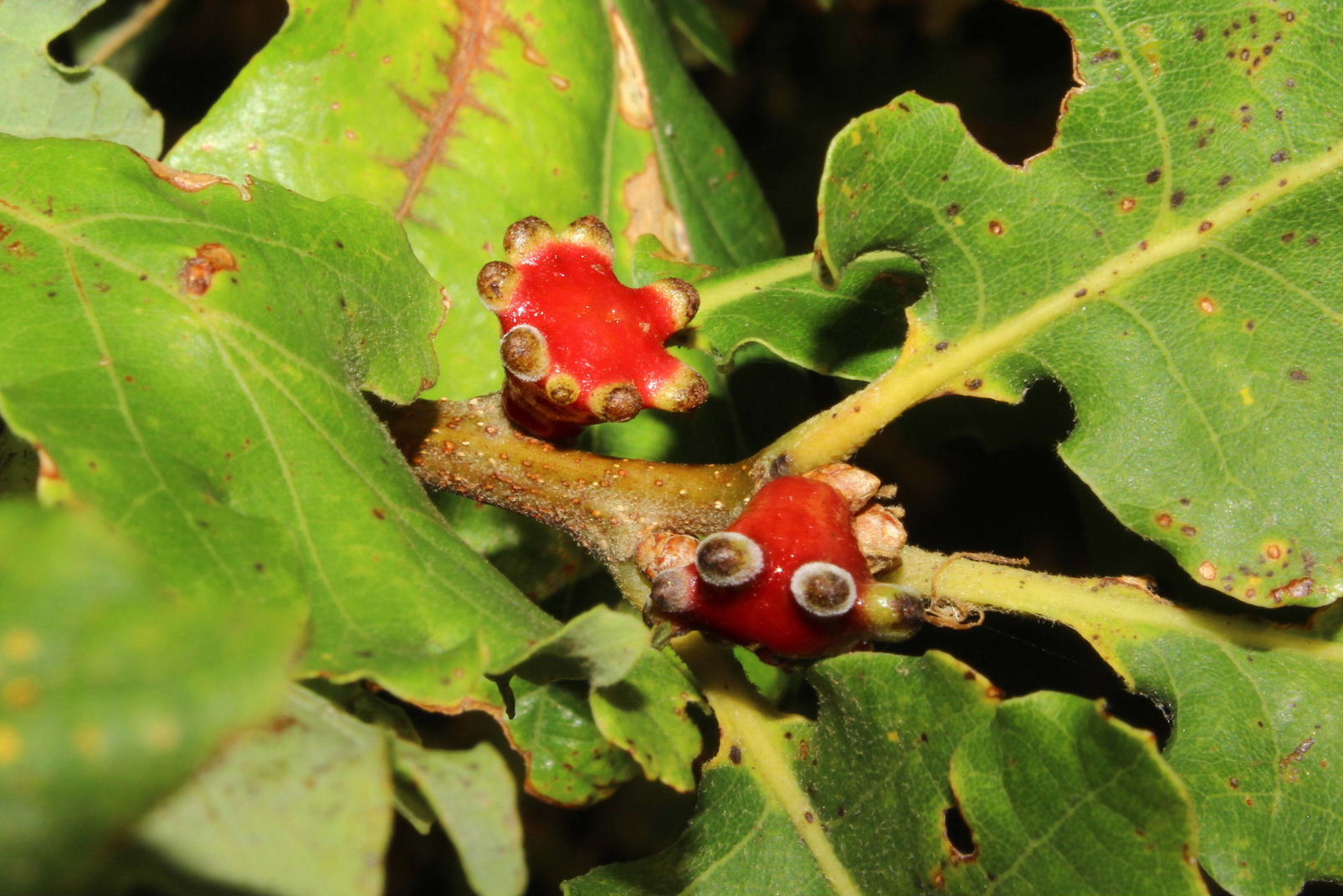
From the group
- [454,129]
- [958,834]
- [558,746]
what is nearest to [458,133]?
[454,129]

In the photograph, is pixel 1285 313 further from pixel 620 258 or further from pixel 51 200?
pixel 51 200

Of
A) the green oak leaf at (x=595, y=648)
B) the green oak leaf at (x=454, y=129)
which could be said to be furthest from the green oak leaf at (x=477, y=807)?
the green oak leaf at (x=454, y=129)

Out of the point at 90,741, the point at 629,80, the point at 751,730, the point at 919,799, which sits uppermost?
the point at 90,741

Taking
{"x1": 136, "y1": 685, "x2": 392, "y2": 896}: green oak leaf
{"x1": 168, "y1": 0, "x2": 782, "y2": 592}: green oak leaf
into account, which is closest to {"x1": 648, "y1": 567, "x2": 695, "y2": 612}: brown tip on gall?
{"x1": 136, "y1": 685, "x2": 392, "y2": 896}: green oak leaf

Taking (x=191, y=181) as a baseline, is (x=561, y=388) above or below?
below

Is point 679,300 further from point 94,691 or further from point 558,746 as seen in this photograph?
point 94,691

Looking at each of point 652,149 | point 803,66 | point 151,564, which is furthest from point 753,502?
point 803,66

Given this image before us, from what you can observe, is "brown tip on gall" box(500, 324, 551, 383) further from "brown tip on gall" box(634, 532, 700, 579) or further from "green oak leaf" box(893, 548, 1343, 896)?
"green oak leaf" box(893, 548, 1343, 896)
